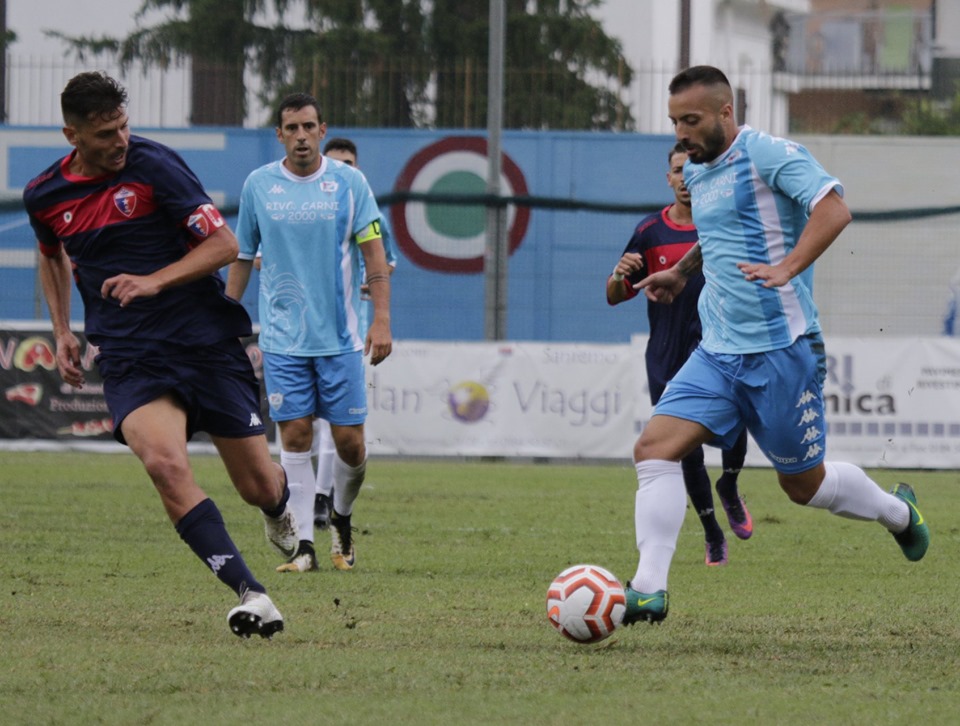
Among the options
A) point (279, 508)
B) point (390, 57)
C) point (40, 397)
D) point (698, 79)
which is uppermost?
point (390, 57)

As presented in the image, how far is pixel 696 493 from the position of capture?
9.11 m

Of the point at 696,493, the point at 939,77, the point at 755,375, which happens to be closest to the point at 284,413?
the point at 696,493

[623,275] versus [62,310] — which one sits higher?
[623,275]

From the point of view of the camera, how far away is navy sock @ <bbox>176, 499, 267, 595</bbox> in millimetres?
5793

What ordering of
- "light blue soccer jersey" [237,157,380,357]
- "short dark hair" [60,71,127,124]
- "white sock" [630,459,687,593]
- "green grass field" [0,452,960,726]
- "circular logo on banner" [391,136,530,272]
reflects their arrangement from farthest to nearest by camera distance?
"circular logo on banner" [391,136,530,272] < "light blue soccer jersey" [237,157,380,357] < "white sock" [630,459,687,593] < "short dark hair" [60,71,127,124] < "green grass field" [0,452,960,726]

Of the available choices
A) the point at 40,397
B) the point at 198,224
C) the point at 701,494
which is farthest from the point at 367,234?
the point at 40,397

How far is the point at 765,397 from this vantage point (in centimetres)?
618

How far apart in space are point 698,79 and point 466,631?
2.17 m

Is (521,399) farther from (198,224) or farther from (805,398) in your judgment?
(198,224)

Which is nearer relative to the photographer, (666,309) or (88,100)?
(88,100)

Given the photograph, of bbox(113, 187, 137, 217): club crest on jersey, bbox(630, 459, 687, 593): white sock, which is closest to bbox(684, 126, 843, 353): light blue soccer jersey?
bbox(630, 459, 687, 593): white sock

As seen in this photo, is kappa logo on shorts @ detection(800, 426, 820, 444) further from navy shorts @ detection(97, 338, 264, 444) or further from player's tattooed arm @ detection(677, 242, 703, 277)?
navy shorts @ detection(97, 338, 264, 444)

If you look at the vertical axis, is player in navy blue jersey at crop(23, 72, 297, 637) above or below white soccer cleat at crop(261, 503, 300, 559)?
above

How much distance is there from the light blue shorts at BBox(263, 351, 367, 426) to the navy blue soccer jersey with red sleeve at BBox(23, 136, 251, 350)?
2384 mm
